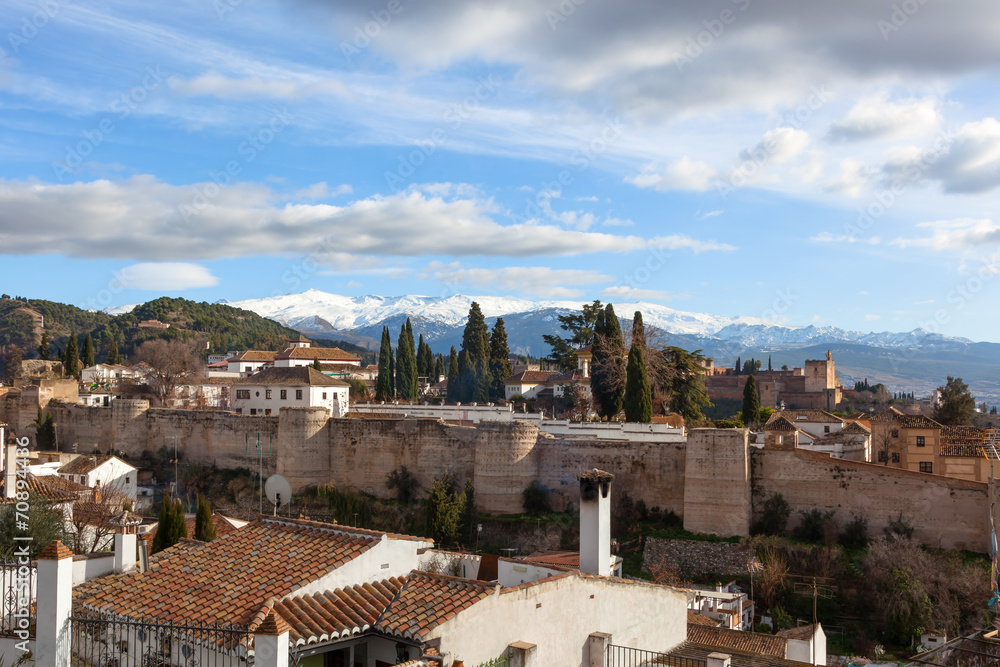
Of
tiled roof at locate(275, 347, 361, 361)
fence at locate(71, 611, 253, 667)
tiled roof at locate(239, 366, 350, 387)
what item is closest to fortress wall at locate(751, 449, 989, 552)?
fence at locate(71, 611, 253, 667)

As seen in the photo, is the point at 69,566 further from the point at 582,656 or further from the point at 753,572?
the point at 753,572

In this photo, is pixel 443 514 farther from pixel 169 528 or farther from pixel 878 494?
pixel 878 494

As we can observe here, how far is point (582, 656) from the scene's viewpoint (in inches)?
432

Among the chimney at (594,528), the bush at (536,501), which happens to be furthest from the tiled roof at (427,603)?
the bush at (536,501)

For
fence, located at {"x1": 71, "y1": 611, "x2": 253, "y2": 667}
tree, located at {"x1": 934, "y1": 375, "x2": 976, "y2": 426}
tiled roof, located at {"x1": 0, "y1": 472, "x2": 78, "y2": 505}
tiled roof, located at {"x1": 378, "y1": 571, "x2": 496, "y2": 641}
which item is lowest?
tiled roof, located at {"x1": 0, "y1": 472, "x2": 78, "y2": 505}

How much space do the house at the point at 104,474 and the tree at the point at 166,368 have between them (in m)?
14.1

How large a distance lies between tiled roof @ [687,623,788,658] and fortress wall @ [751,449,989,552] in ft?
37.4

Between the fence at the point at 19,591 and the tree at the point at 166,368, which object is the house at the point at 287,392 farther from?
the fence at the point at 19,591

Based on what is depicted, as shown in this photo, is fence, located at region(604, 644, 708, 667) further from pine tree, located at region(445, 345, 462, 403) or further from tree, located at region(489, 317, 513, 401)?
tree, located at region(489, 317, 513, 401)

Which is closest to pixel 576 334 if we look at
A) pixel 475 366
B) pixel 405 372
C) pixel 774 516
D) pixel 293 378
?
pixel 475 366

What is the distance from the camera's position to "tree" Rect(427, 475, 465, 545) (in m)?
30.6

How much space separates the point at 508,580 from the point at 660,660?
274 centimetres

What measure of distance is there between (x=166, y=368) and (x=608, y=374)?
31.1 metres

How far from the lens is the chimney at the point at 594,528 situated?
12859mm
